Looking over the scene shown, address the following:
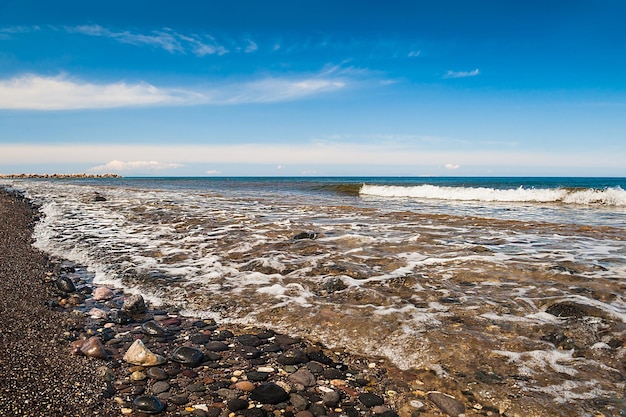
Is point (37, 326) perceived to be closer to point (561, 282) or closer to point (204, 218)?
point (561, 282)

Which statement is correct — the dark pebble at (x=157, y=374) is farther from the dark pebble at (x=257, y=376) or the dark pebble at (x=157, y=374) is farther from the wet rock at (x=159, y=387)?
the dark pebble at (x=257, y=376)

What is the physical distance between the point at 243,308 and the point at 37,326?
2.17 m

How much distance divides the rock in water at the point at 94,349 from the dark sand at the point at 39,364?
9 cm

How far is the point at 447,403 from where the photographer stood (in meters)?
2.90

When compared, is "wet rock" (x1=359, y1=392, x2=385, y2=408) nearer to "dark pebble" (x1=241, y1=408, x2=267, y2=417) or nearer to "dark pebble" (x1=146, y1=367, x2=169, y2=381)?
"dark pebble" (x1=241, y1=408, x2=267, y2=417)

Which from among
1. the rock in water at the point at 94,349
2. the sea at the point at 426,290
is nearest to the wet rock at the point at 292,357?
the sea at the point at 426,290

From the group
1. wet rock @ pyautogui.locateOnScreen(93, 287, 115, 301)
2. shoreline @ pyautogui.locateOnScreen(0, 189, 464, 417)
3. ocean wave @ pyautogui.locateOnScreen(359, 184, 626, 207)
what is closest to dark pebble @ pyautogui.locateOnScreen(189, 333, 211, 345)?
shoreline @ pyautogui.locateOnScreen(0, 189, 464, 417)

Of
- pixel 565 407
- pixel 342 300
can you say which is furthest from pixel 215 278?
pixel 565 407

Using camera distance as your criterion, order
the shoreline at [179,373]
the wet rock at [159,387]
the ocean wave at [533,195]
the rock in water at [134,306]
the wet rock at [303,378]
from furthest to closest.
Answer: the ocean wave at [533,195] → the rock in water at [134,306] → the wet rock at [303,378] → the wet rock at [159,387] → the shoreline at [179,373]

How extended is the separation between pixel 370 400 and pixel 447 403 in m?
0.56

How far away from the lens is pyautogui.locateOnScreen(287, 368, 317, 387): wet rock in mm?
3192

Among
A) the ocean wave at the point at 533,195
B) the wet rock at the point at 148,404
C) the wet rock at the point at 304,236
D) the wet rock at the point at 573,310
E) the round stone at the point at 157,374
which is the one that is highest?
the ocean wave at the point at 533,195

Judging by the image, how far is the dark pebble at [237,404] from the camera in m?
2.82

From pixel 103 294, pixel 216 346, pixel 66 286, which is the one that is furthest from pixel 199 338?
pixel 66 286
